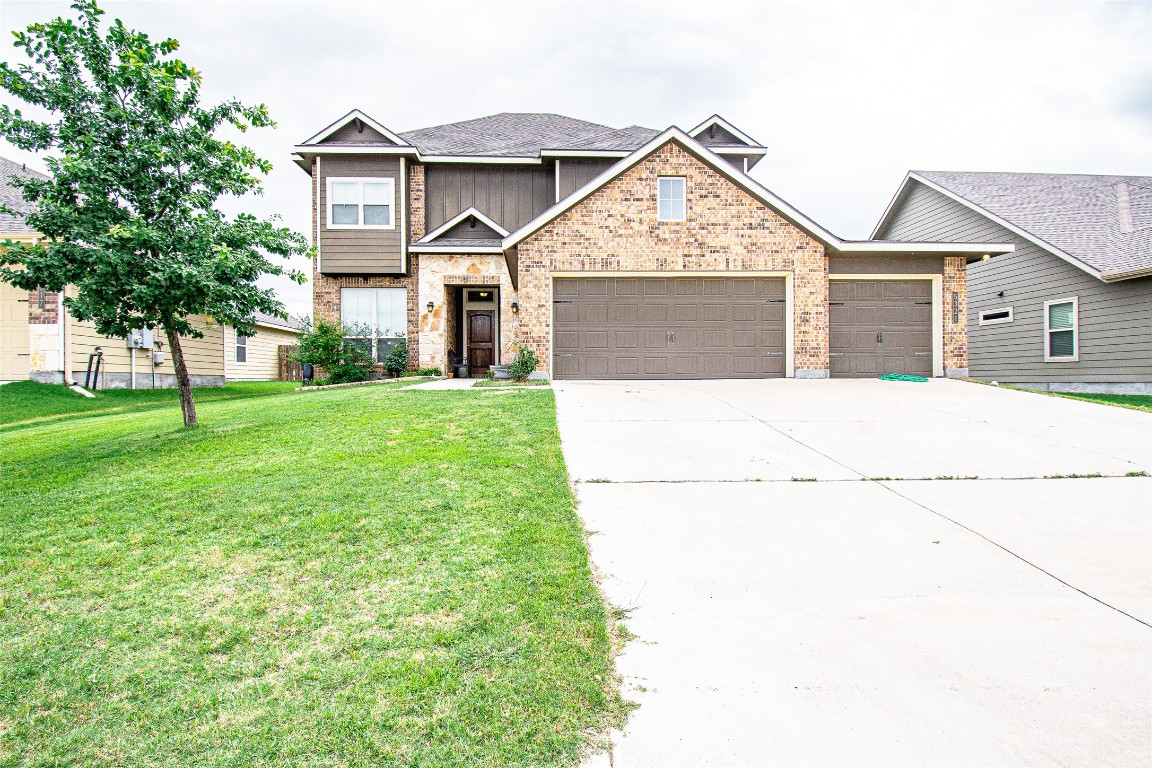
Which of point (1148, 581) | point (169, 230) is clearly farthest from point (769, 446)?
point (169, 230)

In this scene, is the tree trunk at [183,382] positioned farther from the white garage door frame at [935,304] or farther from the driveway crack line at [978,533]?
the white garage door frame at [935,304]

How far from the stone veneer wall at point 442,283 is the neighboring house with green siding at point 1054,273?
1338 cm

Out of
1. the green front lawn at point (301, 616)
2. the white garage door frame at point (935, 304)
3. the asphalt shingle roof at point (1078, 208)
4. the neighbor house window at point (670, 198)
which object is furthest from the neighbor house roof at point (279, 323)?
the asphalt shingle roof at point (1078, 208)

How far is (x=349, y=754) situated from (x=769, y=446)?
5308mm

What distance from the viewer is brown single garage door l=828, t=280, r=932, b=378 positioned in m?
13.2

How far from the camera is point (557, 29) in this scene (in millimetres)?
17328

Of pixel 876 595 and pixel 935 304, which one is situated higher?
pixel 935 304

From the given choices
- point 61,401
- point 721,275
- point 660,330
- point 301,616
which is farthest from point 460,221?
point 301,616

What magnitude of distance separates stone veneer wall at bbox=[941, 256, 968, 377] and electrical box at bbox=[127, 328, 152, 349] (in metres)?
20.1

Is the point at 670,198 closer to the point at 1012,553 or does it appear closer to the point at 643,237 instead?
the point at 643,237

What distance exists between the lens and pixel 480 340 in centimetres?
1705

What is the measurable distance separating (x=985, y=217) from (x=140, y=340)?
924 inches

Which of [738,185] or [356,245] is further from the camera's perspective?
[356,245]

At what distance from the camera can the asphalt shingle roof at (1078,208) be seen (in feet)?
44.7
